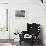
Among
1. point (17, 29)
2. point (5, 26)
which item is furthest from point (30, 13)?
point (5, 26)

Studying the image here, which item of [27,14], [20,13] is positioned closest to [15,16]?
[20,13]

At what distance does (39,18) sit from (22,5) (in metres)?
0.55

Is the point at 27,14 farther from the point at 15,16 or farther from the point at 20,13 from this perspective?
the point at 15,16

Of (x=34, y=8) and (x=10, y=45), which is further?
(x=34, y=8)

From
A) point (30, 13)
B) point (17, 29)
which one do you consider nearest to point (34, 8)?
point (30, 13)

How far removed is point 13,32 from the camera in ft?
9.13

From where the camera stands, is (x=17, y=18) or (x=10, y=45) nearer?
(x=10, y=45)

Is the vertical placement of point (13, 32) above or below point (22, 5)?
below

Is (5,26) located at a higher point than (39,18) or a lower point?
lower

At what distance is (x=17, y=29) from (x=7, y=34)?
0.29m

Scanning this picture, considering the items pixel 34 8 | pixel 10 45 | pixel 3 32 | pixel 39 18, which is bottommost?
pixel 10 45

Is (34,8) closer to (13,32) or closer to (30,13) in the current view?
(30,13)

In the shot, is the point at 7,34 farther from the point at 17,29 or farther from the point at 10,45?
the point at 10,45

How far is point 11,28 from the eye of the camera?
2.82 meters
